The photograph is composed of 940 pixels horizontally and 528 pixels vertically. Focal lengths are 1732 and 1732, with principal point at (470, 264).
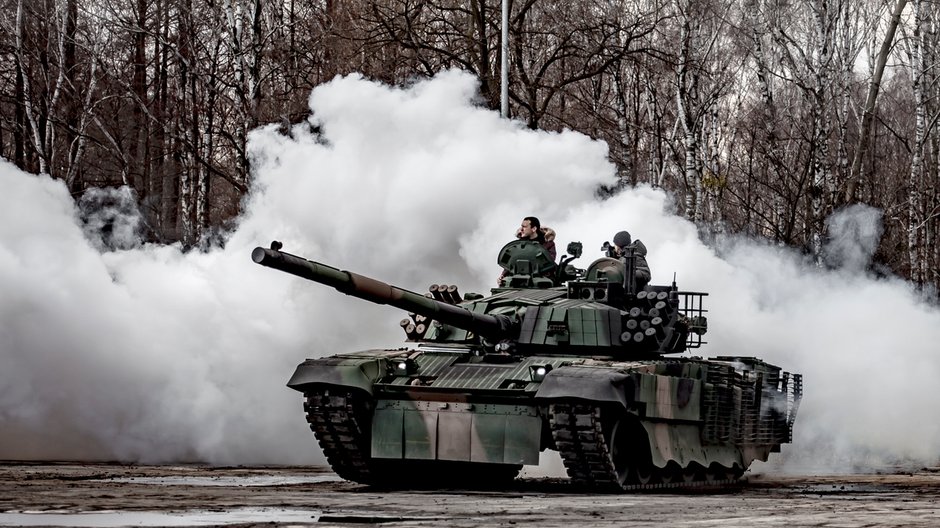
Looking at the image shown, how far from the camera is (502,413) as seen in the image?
1936cm

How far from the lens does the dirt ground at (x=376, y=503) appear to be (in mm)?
13477

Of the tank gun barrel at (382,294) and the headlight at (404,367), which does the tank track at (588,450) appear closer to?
the tank gun barrel at (382,294)

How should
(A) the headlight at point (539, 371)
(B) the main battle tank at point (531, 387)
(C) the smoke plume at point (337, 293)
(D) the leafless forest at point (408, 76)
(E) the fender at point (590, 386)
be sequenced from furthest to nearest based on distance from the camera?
(D) the leafless forest at point (408, 76) → (C) the smoke plume at point (337, 293) → (A) the headlight at point (539, 371) → (B) the main battle tank at point (531, 387) → (E) the fender at point (590, 386)

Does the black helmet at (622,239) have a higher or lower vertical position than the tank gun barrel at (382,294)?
higher

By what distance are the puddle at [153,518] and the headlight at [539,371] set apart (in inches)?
206

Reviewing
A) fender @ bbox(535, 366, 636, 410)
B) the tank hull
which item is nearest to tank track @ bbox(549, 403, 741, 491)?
the tank hull

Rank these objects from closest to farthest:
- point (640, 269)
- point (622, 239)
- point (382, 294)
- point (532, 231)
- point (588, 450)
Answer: point (382, 294) → point (588, 450) → point (640, 269) → point (622, 239) → point (532, 231)

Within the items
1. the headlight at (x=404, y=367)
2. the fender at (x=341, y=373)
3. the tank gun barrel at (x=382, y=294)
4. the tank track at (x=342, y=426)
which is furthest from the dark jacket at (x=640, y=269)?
the tank track at (x=342, y=426)

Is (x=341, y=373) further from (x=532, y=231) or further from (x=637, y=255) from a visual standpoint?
(x=637, y=255)

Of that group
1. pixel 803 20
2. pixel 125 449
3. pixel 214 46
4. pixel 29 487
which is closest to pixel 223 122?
pixel 214 46

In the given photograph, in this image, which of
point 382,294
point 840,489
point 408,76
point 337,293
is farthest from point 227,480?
point 408,76

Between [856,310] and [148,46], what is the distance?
25706 mm

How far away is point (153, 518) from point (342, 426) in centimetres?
Answer: 675

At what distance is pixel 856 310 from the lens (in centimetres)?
3134
